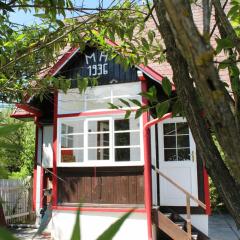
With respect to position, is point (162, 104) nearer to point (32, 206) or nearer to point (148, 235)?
point (148, 235)

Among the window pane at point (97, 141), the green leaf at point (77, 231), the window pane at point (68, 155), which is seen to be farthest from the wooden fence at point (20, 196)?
the green leaf at point (77, 231)

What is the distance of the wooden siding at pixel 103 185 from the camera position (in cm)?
995

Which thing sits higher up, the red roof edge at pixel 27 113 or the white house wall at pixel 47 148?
the red roof edge at pixel 27 113

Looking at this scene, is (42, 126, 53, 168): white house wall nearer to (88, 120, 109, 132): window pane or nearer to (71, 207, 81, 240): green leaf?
(88, 120, 109, 132): window pane

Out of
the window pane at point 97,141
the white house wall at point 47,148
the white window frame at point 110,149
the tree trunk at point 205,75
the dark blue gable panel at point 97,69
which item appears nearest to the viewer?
the tree trunk at point 205,75

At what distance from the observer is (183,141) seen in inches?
440

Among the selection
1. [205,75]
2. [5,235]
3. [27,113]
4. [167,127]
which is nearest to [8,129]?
[5,235]

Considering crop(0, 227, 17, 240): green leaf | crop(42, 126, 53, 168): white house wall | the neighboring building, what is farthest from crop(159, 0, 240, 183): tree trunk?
crop(42, 126, 53, 168): white house wall

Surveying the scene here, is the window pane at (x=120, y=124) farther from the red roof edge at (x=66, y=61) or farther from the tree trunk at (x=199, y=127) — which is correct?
the tree trunk at (x=199, y=127)

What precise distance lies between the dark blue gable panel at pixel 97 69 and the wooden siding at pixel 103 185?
7.58ft

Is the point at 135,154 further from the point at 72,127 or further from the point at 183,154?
the point at 72,127

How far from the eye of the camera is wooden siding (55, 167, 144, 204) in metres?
9.95

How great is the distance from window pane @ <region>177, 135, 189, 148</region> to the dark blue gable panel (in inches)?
85.1

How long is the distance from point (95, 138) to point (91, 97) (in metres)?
1.24
